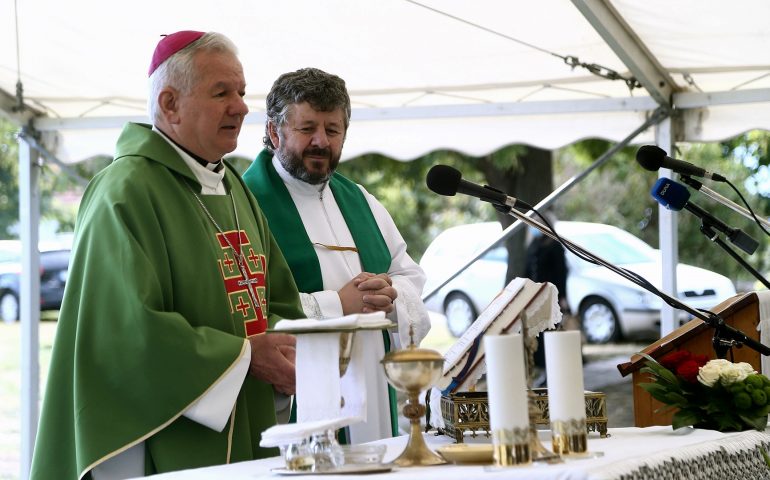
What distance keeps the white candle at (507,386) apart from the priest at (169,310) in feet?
2.81

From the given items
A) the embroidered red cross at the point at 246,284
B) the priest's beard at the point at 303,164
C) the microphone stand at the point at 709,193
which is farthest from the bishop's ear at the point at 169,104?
the microphone stand at the point at 709,193

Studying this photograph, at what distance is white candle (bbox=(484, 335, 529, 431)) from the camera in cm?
235

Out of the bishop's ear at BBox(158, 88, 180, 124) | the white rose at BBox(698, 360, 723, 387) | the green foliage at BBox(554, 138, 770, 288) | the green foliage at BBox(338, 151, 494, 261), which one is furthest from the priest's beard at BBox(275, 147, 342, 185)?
the green foliage at BBox(554, 138, 770, 288)

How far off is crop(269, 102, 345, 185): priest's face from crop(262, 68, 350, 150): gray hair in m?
0.02

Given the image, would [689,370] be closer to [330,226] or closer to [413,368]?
[413,368]

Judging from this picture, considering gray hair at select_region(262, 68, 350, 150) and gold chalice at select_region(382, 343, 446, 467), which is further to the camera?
gray hair at select_region(262, 68, 350, 150)

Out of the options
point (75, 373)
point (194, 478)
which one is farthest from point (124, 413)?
point (194, 478)

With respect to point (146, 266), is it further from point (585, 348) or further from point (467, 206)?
point (467, 206)

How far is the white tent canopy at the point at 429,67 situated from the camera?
19.7 ft

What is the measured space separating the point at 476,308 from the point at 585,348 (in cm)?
166

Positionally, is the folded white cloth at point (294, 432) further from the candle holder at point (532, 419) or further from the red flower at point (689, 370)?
the red flower at point (689, 370)

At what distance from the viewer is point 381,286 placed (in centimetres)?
392

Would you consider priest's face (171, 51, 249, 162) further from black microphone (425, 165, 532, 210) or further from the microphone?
the microphone

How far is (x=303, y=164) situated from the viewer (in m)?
4.21
